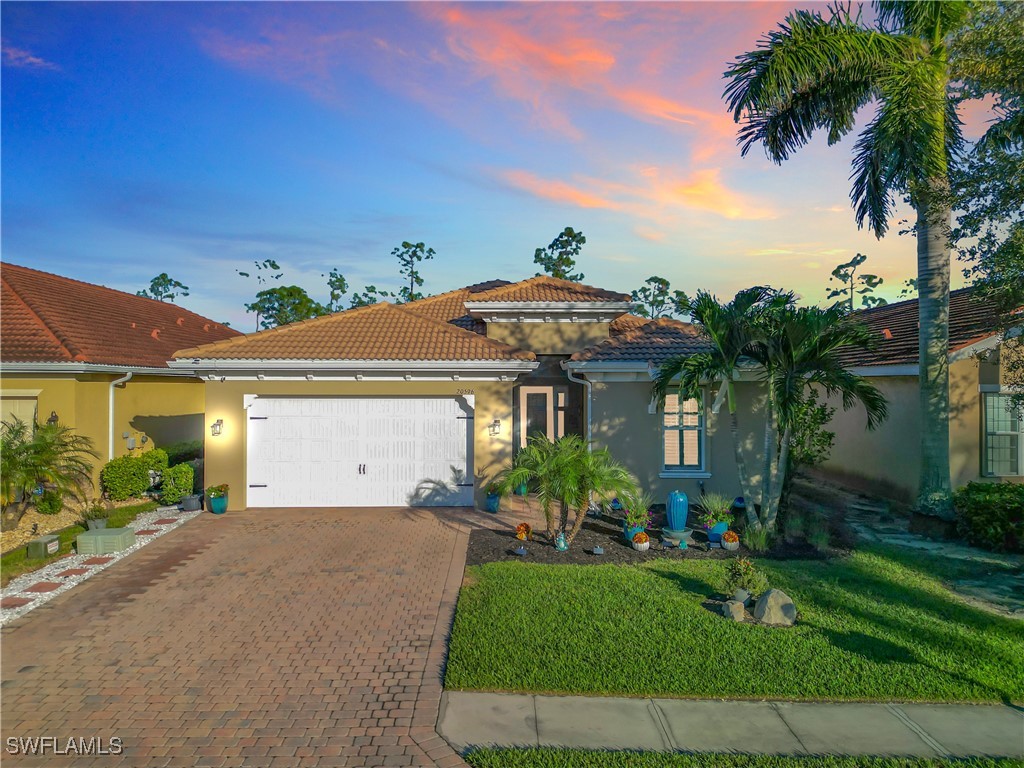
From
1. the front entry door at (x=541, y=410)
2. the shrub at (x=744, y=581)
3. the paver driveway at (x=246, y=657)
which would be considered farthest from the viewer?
the front entry door at (x=541, y=410)

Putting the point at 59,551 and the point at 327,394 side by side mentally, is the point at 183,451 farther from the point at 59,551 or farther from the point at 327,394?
the point at 59,551

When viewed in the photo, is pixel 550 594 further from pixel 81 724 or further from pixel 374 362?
pixel 374 362

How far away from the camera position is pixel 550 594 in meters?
7.46

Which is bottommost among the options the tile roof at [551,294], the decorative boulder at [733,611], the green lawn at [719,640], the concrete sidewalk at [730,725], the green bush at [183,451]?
the concrete sidewalk at [730,725]

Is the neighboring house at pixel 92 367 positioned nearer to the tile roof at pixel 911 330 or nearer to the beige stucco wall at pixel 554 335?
the beige stucco wall at pixel 554 335

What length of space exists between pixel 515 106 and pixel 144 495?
41.9ft

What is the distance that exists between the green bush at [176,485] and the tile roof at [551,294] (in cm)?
828

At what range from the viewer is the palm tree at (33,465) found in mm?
9969

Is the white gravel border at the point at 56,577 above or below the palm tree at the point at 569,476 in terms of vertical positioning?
below

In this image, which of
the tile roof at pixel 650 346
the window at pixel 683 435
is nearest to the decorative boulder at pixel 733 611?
the window at pixel 683 435

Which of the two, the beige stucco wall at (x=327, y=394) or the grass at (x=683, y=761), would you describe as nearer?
the grass at (x=683, y=761)

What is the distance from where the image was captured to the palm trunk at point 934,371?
1100 centimetres

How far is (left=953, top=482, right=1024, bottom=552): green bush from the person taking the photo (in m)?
9.54

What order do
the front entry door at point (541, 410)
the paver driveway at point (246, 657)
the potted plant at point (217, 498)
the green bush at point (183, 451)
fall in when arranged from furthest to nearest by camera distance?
1. the green bush at point (183, 451)
2. the front entry door at point (541, 410)
3. the potted plant at point (217, 498)
4. the paver driveway at point (246, 657)
